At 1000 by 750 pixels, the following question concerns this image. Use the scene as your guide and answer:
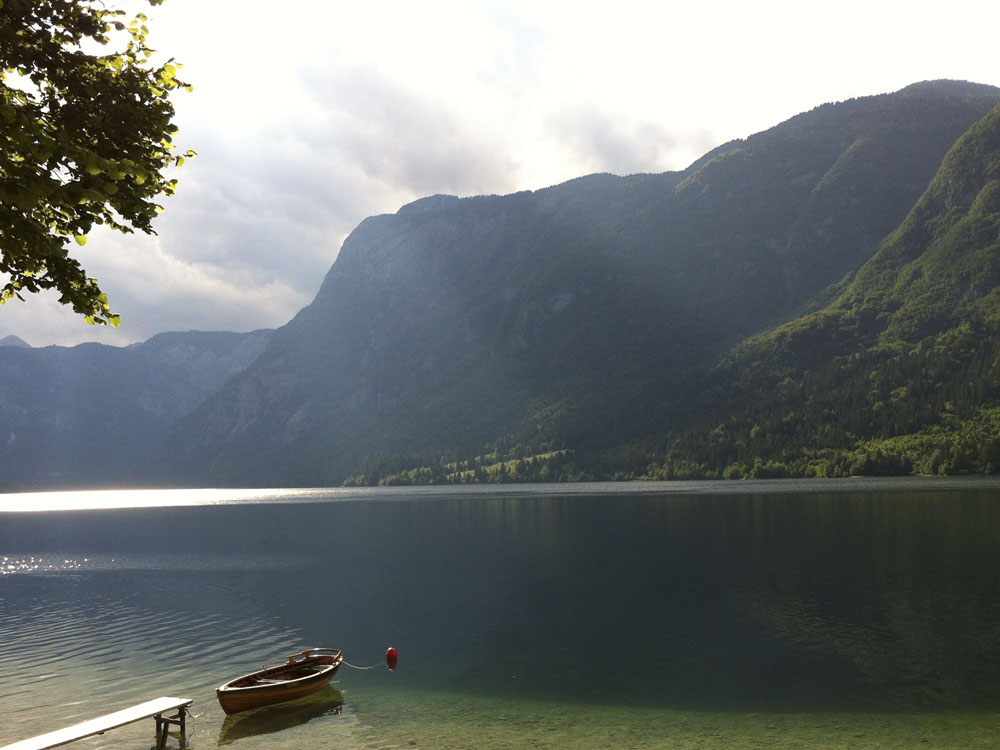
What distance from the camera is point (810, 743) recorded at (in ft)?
100

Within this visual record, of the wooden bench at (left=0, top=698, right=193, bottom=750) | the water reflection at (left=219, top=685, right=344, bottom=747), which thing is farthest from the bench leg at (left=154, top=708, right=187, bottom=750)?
the water reflection at (left=219, top=685, right=344, bottom=747)

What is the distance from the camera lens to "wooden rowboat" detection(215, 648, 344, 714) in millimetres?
37719

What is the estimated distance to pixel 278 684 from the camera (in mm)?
38812

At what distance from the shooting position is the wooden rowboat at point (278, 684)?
37719mm

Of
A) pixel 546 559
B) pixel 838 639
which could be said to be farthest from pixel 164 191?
pixel 546 559

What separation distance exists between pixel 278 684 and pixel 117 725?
8370 mm

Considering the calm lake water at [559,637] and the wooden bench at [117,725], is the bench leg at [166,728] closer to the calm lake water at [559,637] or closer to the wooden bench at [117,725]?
the wooden bench at [117,725]

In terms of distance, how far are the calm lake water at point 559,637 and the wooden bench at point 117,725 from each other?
1413 mm

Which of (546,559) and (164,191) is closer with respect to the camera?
(164,191)

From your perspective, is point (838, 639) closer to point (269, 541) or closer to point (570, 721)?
point (570, 721)

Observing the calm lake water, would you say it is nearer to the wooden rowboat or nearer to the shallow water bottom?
the shallow water bottom

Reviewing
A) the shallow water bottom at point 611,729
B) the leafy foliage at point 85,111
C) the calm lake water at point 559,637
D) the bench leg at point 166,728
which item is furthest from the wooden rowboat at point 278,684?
the leafy foliage at point 85,111

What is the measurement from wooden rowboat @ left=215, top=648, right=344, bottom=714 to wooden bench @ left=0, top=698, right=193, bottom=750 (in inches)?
125

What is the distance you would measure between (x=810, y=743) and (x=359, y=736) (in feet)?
65.7
